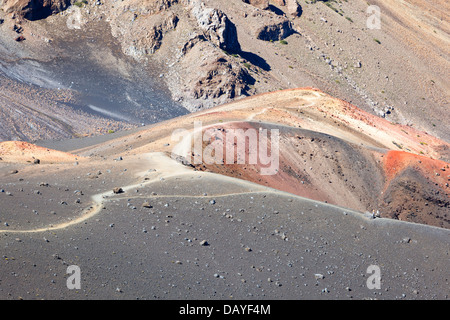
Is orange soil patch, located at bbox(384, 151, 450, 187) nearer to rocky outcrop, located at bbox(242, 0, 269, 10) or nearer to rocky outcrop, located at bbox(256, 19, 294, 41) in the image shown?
rocky outcrop, located at bbox(256, 19, 294, 41)

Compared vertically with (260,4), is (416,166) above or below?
below

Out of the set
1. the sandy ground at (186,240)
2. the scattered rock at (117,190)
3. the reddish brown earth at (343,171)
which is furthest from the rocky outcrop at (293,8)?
the scattered rock at (117,190)

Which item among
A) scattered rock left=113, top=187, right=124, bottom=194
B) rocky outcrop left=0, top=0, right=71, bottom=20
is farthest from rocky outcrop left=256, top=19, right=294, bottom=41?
scattered rock left=113, top=187, right=124, bottom=194

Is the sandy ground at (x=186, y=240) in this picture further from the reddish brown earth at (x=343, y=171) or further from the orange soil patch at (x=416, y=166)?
the orange soil patch at (x=416, y=166)

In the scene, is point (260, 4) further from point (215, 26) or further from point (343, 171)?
point (343, 171)

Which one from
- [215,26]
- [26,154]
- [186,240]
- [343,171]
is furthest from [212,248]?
[215,26]
